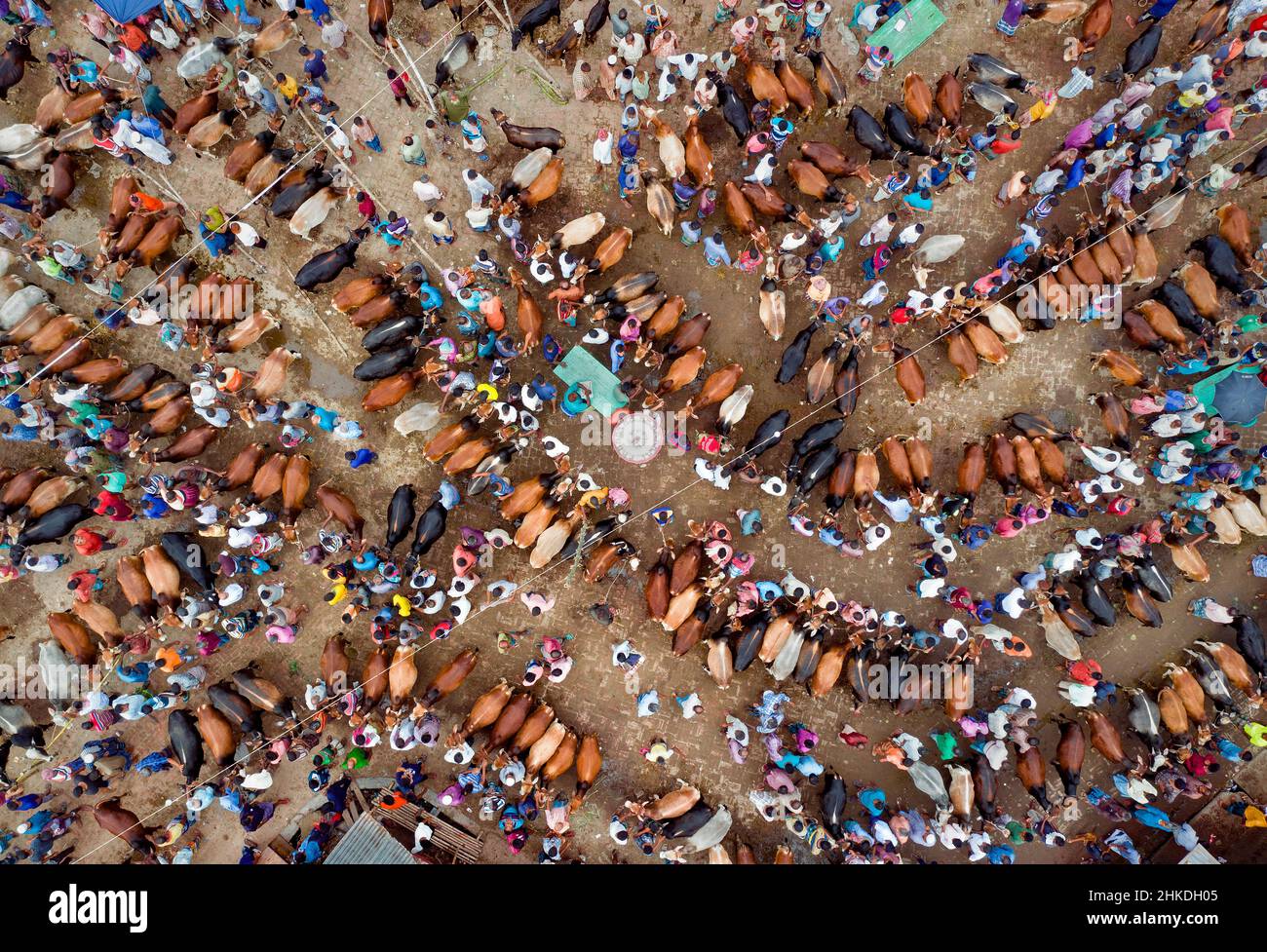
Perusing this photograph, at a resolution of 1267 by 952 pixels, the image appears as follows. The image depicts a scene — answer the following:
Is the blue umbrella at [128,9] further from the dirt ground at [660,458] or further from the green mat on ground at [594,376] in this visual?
the green mat on ground at [594,376]

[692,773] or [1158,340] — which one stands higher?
[1158,340]

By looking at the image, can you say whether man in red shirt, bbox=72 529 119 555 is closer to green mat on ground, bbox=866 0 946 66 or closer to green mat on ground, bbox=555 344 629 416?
green mat on ground, bbox=555 344 629 416

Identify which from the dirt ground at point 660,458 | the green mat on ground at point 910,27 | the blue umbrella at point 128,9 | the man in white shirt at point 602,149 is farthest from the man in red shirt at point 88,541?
the green mat on ground at point 910,27

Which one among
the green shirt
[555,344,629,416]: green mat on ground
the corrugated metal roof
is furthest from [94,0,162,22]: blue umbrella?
the corrugated metal roof

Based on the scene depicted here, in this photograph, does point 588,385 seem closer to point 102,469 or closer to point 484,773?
point 484,773

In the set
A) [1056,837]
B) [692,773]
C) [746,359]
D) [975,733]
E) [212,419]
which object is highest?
[212,419]

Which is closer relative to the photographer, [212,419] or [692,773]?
[212,419]
